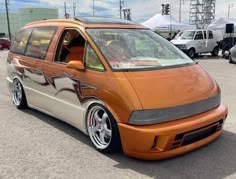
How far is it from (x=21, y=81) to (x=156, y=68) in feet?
9.89

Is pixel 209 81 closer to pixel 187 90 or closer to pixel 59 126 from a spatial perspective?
pixel 187 90

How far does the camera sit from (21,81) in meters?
5.78

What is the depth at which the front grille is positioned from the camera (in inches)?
135

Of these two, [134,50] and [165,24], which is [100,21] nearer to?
[134,50]

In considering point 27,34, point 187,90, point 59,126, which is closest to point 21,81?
point 27,34

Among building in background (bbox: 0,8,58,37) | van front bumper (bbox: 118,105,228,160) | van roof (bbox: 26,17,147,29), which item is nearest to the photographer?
van front bumper (bbox: 118,105,228,160)

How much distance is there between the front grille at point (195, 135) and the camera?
3.43 meters

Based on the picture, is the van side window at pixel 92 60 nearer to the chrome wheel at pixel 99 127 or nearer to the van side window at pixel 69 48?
the van side window at pixel 69 48

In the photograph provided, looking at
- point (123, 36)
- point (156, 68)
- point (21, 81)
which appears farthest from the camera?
point (21, 81)

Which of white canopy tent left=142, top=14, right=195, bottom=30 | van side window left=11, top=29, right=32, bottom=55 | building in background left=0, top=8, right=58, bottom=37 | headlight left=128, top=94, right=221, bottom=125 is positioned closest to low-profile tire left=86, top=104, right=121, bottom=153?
headlight left=128, top=94, right=221, bottom=125

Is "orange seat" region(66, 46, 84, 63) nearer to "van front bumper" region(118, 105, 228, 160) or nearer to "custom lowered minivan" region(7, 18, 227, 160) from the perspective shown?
"custom lowered minivan" region(7, 18, 227, 160)

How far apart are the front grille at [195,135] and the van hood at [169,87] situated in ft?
1.14

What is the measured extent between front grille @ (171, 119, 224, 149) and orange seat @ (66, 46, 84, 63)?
1.88m

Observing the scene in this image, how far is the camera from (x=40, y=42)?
5176 mm
